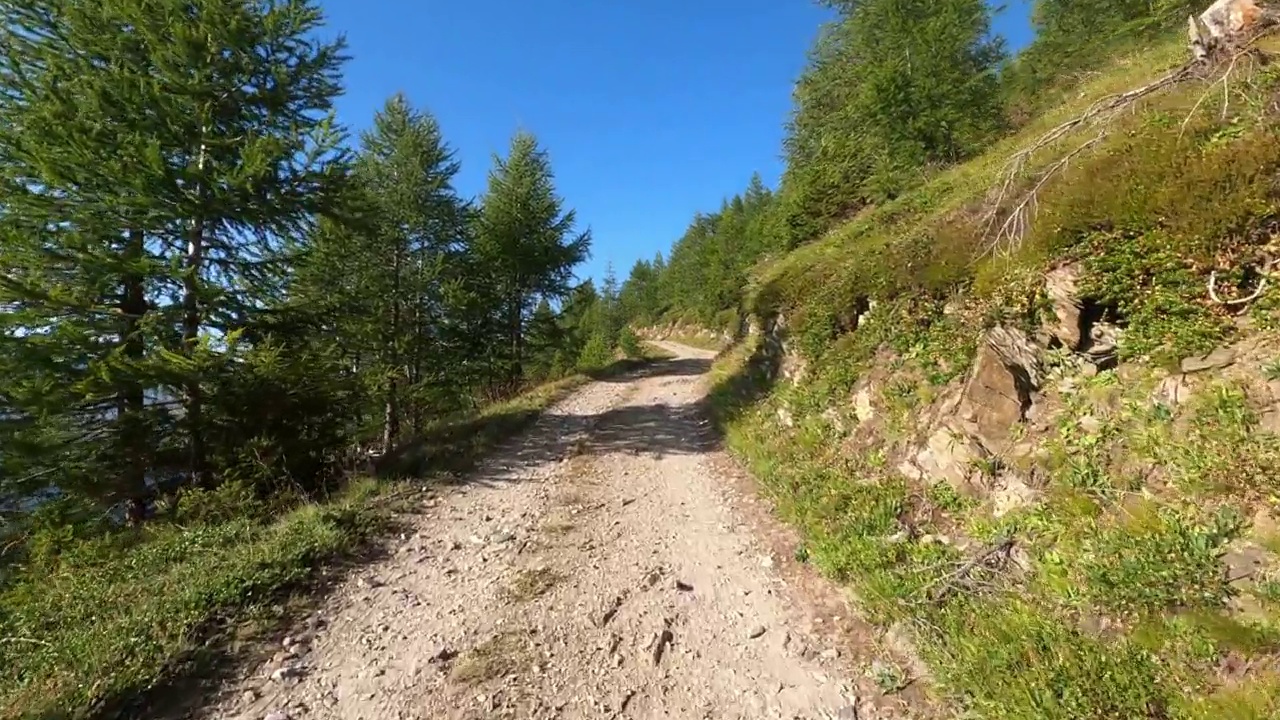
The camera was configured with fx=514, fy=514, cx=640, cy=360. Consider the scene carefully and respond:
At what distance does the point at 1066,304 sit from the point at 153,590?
9.38m

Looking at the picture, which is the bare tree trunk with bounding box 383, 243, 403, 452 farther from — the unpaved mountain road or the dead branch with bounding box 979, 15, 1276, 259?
the dead branch with bounding box 979, 15, 1276, 259

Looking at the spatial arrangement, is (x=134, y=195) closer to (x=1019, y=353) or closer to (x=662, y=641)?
(x=662, y=641)

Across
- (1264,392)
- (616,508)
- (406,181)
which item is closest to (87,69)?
(406,181)

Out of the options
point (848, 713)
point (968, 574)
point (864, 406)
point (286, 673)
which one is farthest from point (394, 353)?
point (968, 574)

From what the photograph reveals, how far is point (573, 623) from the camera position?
16.1 ft

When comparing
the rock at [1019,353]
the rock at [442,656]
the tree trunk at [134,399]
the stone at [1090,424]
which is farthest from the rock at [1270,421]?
the tree trunk at [134,399]

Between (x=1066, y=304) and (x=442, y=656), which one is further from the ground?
(x=1066, y=304)

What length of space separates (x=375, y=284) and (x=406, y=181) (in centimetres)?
325

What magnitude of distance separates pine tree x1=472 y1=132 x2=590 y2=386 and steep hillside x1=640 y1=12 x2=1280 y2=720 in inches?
620

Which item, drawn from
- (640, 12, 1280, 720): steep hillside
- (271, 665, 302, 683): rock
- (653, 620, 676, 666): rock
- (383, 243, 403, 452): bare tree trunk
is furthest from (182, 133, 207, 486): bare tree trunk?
(640, 12, 1280, 720): steep hillside

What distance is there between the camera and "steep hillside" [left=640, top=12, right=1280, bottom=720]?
316 cm

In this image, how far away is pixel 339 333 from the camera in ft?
33.3

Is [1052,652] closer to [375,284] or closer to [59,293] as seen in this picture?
[59,293]

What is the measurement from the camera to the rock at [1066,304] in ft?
16.1
